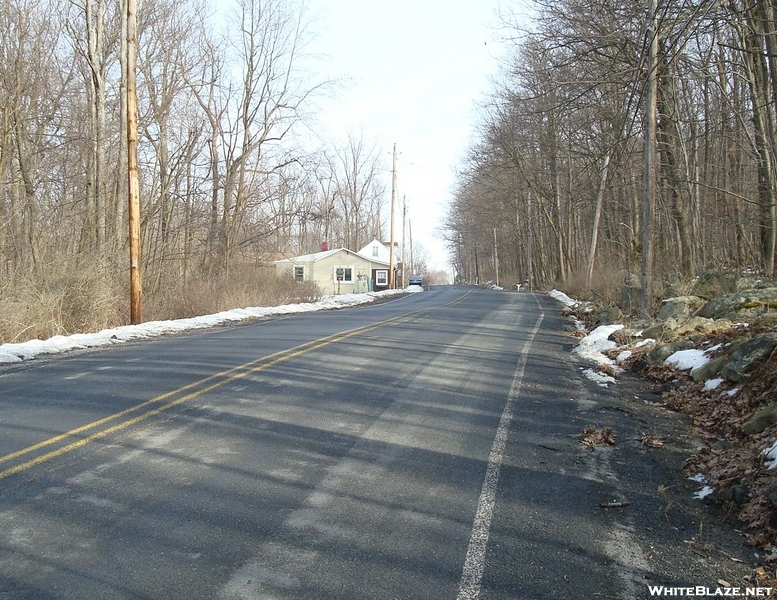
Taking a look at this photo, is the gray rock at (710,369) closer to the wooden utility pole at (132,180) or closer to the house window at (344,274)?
the wooden utility pole at (132,180)

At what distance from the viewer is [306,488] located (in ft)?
16.2

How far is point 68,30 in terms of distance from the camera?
2414cm

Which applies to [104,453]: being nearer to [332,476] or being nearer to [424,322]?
[332,476]

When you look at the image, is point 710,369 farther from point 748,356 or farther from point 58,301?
point 58,301

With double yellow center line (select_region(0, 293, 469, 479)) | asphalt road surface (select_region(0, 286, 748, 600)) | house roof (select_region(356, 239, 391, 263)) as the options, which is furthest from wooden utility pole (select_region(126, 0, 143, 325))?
house roof (select_region(356, 239, 391, 263))

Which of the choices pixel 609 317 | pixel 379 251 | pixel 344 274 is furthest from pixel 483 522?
pixel 379 251

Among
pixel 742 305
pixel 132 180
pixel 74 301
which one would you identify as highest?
pixel 132 180

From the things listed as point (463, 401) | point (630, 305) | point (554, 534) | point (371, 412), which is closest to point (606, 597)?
point (554, 534)

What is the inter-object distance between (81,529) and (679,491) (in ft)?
14.9

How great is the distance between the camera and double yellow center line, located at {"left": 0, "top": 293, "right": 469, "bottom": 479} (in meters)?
5.42

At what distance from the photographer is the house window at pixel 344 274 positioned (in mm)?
57647

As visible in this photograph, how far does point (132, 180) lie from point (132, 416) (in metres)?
11.6

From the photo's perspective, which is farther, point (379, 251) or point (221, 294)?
point (379, 251)

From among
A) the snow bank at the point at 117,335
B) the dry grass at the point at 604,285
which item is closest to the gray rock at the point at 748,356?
the snow bank at the point at 117,335
